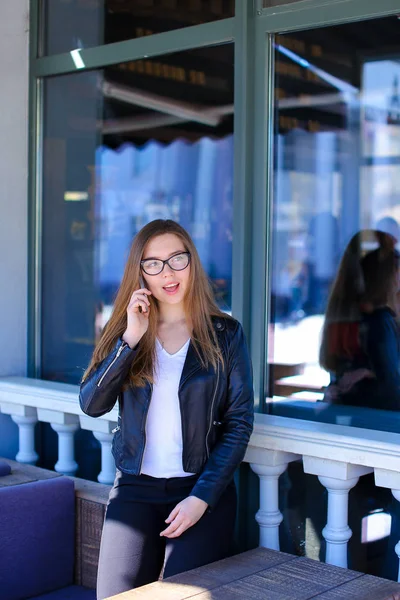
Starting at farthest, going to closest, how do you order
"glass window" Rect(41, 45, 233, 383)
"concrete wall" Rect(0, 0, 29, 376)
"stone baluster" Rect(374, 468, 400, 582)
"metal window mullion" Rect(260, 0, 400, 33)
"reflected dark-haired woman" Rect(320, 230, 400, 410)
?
"glass window" Rect(41, 45, 233, 383), "concrete wall" Rect(0, 0, 29, 376), "reflected dark-haired woman" Rect(320, 230, 400, 410), "metal window mullion" Rect(260, 0, 400, 33), "stone baluster" Rect(374, 468, 400, 582)

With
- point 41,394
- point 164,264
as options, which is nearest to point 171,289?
point 164,264

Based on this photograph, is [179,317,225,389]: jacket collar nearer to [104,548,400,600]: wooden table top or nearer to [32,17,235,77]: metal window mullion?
[104,548,400,600]: wooden table top

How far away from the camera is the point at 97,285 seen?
369 cm

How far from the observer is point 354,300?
3.67 metres

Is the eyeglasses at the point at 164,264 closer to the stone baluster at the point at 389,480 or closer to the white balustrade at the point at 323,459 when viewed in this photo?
the white balustrade at the point at 323,459

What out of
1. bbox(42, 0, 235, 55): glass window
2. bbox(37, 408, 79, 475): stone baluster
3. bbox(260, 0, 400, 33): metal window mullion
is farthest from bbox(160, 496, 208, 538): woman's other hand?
bbox(42, 0, 235, 55): glass window

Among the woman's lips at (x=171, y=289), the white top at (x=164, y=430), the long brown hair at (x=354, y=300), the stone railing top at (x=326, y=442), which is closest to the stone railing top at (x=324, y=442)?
the stone railing top at (x=326, y=442)

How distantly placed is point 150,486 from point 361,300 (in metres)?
1.94

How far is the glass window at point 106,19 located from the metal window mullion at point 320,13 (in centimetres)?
44

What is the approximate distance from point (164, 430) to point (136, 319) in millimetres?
310

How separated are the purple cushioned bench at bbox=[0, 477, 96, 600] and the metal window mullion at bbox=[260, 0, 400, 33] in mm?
1619

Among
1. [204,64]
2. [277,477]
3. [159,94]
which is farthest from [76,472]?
[159,94]

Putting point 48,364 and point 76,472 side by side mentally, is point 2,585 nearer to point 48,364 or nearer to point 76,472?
point 76,472

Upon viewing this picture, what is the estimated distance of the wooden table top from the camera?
1.82 metres
